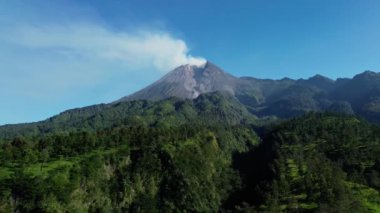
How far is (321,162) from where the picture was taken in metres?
187

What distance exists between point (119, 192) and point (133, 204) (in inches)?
327

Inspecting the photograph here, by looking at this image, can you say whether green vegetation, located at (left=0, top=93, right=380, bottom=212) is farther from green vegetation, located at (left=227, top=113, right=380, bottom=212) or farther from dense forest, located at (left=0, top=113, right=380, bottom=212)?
dense forest, located at (left=0, top=113, right=380, bottom=212)

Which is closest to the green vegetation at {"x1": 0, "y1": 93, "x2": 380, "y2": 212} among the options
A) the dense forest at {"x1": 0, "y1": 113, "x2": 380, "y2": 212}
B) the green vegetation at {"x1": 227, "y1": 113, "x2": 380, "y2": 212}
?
the green vegetation at {"x1": 227, "y1": 113, "x2": 380, "y2": 212}

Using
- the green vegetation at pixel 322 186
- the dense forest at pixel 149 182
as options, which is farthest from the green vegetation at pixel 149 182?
the dense forest at pixel 149 182

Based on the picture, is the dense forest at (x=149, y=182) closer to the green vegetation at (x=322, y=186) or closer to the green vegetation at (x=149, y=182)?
the green vegetation at (x=322, y=186)

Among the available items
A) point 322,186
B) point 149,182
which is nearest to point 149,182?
point 149,182

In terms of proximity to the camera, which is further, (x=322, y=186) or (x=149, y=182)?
(x=149, y=182)

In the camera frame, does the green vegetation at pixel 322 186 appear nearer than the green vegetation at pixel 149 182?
Yes

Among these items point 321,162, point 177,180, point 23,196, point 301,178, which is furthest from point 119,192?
point 321,162

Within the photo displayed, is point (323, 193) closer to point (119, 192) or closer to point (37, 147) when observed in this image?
point (119, 192)

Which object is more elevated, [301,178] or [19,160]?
[19,160]

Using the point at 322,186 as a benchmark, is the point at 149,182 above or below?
above

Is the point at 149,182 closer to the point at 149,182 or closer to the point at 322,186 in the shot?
the point at 149,182

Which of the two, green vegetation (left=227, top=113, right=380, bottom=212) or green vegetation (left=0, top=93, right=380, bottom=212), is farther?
green vegetation (left=0, top=93, right=380, bottom=212)
